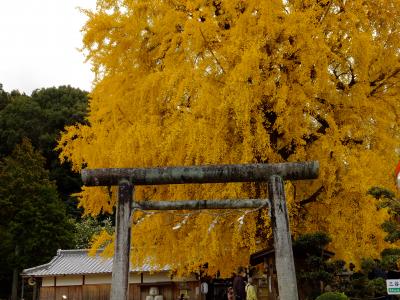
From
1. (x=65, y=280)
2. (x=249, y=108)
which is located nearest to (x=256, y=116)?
(x=249, y=108)

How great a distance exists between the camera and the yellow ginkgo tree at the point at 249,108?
10828 millimetres

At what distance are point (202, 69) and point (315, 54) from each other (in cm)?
266

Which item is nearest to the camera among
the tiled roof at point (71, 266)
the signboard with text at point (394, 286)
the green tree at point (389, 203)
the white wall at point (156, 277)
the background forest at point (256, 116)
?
the signboard with text at point (394, 286)

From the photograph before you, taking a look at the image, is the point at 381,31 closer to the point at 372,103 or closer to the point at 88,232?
the point at 372,103

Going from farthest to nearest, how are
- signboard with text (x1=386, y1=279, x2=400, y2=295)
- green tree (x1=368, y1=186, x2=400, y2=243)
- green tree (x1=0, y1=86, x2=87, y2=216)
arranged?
green tree (x1=0, y1=86, x2=87, y2=216) → green tree (x1=368, y1=186, x2=400, y2=243) → signboard with text (x1=386, y1=279, x2=400, y2=295)

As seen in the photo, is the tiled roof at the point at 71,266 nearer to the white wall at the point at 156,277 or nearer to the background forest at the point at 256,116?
the white wall at the point at 156,277

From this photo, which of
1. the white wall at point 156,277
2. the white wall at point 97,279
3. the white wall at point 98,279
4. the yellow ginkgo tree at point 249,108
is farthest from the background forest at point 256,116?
the white wall at point 98,279

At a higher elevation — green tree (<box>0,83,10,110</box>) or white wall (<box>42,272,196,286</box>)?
green tree (<box>0,83,10,110</box>)

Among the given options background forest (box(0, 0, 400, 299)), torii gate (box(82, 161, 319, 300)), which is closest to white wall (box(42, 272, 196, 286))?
background forest (box(0, 0, 400, 299))

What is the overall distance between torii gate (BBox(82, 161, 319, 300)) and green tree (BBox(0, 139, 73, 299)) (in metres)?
25.4

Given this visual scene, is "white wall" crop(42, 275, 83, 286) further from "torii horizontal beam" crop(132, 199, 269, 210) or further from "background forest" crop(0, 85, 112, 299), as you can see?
"torii horizontal beam" crop(132, 199, 269, 210)

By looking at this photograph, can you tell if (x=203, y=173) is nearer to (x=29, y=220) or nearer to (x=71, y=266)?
(x=71, y=266)

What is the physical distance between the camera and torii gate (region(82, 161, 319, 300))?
7316mm

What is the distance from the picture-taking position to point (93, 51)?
13.1 m
